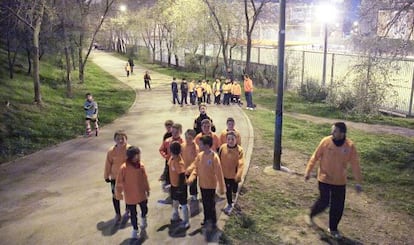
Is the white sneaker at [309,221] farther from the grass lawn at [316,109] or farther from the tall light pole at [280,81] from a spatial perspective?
the grass lawn at [316,109]

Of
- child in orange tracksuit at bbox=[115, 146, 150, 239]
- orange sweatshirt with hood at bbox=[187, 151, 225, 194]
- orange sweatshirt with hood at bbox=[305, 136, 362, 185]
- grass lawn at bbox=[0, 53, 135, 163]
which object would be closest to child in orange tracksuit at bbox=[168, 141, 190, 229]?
orange sweatshirt with hood at bbox=[187, 151, 225, 194]

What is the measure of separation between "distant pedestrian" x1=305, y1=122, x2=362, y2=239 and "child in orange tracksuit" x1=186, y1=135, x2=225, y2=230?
1.53 meters

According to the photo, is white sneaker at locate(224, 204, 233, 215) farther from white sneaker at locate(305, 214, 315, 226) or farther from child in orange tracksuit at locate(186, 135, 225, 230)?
white sneaker at locate(305, 214, 315, 226)

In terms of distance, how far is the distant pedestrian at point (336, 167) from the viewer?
6.30 meters

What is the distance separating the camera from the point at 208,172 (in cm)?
647

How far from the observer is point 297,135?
43.2 ft

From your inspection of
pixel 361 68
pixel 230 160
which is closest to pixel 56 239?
pixel 230 160

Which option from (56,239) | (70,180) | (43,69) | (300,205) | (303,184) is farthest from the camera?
(43,69)

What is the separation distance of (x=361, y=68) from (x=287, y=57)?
39.9 feet

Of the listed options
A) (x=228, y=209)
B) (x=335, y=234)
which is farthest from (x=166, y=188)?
(x=335, y=234)

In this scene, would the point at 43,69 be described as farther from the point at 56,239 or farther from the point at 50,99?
the point at 56,239

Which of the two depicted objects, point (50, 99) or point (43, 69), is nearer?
point (50, 99)

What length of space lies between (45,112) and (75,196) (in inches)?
348

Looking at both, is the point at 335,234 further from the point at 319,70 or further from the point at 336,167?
the point at 319,70
